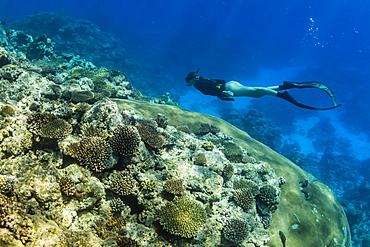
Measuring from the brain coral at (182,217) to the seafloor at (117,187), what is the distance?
2cm

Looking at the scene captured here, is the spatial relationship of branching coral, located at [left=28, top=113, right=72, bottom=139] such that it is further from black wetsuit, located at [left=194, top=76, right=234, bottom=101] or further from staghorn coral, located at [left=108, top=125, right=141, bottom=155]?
black wetsuit, located at [left=194, top=76, right=234, bottom=101]

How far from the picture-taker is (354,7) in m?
86.6

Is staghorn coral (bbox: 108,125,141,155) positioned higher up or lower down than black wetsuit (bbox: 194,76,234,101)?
lower down

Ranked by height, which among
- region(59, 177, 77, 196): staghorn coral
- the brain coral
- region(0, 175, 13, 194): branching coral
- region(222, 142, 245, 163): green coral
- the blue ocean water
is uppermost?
the blue ocean water

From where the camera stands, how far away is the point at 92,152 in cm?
495

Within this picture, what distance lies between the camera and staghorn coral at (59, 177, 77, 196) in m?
4.20

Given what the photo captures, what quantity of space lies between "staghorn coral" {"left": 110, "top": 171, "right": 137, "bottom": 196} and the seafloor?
24 mm

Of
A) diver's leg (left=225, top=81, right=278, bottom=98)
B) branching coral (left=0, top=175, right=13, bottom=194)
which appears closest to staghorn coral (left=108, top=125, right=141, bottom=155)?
branching coral (left=0, top=175, right=13, bottom=194)

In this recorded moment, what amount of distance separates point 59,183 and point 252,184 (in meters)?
6.28

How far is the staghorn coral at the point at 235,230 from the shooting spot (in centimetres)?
528

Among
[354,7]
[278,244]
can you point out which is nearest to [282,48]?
[354,7]

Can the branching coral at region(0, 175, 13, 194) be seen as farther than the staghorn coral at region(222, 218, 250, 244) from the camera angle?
No

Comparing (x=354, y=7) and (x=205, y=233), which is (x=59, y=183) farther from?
(x=354, y=7)

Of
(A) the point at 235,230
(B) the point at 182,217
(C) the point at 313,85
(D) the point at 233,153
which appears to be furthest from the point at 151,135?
(C) the point at 313,85
